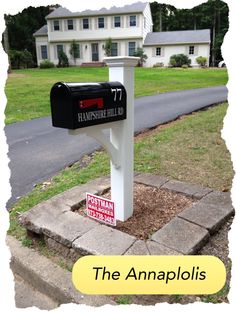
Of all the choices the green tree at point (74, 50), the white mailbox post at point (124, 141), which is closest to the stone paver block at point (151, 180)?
the white mailbox post at point (124, 141)

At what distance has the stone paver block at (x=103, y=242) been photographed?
206 centimetres

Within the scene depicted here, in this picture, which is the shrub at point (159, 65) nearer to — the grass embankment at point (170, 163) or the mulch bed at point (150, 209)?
the grass embankment at point (170, 163)

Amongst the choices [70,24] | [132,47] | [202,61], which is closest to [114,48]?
[132,47]

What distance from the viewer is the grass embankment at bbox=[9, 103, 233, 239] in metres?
3.36

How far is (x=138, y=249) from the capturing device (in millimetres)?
2051

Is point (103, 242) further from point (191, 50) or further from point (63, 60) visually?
point (191, 50)

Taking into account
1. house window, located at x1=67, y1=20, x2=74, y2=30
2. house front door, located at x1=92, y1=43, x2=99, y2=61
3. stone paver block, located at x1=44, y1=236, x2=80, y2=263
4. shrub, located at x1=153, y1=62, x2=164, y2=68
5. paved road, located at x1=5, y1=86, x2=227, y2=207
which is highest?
house window, located at x1=67, y1=20, x2=74, y2=30

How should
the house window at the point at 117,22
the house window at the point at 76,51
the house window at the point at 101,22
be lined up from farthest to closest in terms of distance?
the house window at the point at 76,51 → the house window at the point at 117,22 → the house window at the point at 101,22

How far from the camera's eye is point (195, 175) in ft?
11.8

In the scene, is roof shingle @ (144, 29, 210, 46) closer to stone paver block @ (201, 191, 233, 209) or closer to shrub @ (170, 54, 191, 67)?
shrub @ (170, 54, 191, 67)

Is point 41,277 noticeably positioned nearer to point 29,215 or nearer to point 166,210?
point 29,215

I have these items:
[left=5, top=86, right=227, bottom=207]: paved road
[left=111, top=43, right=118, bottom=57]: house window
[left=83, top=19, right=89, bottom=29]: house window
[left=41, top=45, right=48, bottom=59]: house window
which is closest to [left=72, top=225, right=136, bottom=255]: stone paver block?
Result: [left=5, top=86, right=227, bottom=207]: paved road

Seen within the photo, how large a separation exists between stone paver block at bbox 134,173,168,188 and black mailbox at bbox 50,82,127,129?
126 cm

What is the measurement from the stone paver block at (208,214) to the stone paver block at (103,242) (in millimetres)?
597
